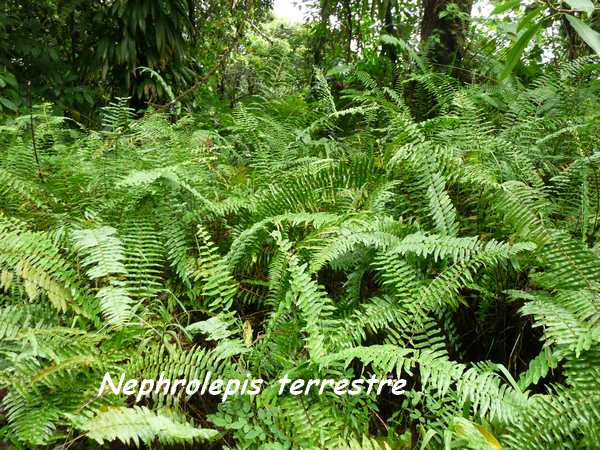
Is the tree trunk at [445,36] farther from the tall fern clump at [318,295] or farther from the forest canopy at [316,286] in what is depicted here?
the tall fern clump at [318,295]

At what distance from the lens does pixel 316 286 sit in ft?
4.69

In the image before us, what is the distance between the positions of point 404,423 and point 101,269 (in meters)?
1.10

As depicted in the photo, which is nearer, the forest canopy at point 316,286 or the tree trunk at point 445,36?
the forest canopy at point 316,286

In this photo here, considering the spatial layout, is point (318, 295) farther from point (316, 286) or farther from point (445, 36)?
point (445, 36)

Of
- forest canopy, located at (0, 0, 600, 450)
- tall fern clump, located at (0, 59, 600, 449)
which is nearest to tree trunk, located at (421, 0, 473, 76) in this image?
forest canopy, located at (0, 0, 600, 450)

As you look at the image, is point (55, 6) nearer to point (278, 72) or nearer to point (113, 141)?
point (278, 72)

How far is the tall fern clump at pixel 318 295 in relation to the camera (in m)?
1.20

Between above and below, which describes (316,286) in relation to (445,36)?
below

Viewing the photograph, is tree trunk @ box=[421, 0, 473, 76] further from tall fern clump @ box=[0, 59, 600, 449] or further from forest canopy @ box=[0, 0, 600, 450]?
tall fern clump @ box=[0, 59, 600, 449]

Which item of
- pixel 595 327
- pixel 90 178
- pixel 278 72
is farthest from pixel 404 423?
pixel 278 72

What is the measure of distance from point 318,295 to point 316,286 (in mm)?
30

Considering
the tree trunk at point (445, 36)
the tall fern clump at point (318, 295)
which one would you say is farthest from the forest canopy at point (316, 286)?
the tree trunk at point (445, 36)

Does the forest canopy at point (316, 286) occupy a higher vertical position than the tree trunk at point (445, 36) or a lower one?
lower

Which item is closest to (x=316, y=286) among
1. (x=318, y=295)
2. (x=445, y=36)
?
(x=318, y=295)
